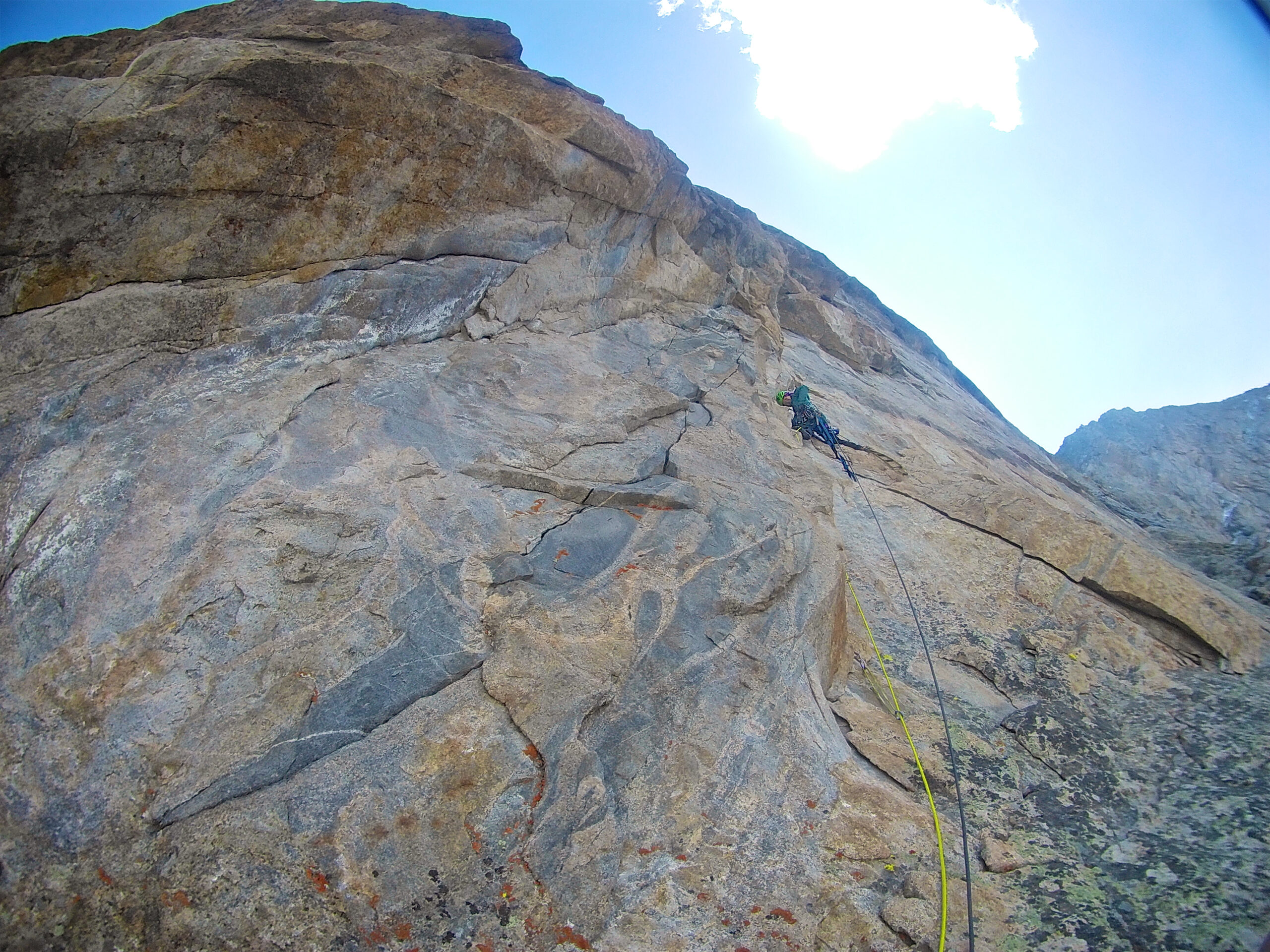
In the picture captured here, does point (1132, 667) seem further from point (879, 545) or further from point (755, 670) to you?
point (755, 670)

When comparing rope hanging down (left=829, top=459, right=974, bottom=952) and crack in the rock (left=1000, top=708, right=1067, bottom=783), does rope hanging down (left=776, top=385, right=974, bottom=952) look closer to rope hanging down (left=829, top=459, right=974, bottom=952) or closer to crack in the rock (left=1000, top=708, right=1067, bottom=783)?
rope hanging down (left=829, top=459, right=974, bottom=952)

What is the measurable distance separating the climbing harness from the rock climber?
0.08 m

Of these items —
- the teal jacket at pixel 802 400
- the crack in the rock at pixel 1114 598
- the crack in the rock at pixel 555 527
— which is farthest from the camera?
the teal jacket at pixel 802 400

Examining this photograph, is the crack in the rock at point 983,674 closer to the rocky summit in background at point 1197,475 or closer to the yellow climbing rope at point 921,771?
the yellow climbing rope at point 921,771

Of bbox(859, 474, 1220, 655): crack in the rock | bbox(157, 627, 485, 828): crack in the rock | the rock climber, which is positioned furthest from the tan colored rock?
the rock climber

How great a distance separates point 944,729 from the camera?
5.04 meters

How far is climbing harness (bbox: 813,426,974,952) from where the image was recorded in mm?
3615

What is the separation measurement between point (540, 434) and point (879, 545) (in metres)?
3.66

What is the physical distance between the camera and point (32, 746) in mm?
3396

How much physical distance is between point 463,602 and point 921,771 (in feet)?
10.9

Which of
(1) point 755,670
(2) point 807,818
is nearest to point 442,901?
(2) point 807,818

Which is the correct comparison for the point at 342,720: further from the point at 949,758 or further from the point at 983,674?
the point at 983,674

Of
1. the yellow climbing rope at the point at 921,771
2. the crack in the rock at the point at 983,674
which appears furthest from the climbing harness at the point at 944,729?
the crack in the rock at the point at 983,674

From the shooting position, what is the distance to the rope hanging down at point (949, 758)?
358 cm
